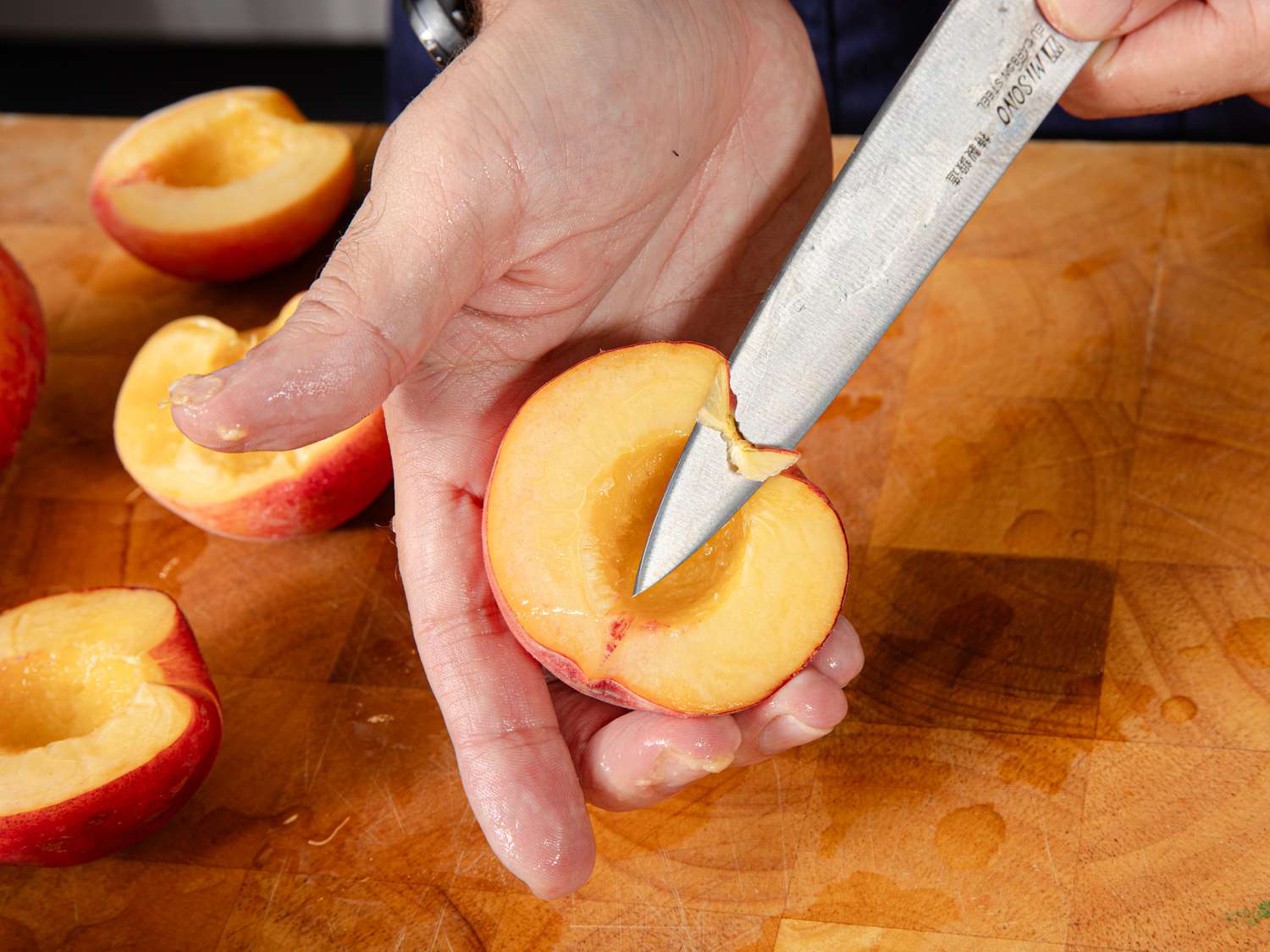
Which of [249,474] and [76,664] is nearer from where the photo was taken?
[76,664]

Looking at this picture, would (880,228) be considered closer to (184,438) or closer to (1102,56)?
(1102,56)

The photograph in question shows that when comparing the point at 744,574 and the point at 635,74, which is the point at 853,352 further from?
the point at 635,74

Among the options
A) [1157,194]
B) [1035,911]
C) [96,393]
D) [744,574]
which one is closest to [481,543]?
[744,574]

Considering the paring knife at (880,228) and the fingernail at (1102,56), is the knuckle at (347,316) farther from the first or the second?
the fingernail at (1102,56)

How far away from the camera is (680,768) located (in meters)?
1.34

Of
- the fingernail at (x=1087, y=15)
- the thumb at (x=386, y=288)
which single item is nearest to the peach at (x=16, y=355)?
the thumb at (x=386, y=288)

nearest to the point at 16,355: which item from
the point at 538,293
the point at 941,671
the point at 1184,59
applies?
the point at 538,293

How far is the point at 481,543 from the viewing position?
1.51 meters

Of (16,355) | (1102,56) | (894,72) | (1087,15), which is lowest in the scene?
(16,355)

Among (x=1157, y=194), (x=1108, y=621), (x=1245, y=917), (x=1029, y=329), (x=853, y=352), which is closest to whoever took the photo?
(x=1245, y=917)

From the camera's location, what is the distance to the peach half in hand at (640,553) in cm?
133

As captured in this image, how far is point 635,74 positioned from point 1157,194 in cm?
87

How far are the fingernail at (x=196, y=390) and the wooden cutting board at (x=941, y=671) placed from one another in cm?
54

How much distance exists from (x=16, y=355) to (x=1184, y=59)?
154 cm
